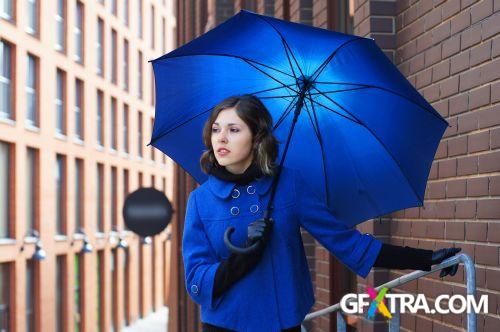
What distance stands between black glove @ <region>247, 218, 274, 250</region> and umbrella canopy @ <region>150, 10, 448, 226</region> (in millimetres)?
818

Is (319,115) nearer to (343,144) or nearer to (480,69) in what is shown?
(343,144)

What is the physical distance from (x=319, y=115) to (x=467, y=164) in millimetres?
1023

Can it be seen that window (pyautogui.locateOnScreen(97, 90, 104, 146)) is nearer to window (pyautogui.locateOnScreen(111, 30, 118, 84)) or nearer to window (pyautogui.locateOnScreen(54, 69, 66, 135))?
window (pyautogui.locateOnScreen(111, 30, 118, 84))

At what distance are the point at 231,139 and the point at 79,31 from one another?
32.7 meters

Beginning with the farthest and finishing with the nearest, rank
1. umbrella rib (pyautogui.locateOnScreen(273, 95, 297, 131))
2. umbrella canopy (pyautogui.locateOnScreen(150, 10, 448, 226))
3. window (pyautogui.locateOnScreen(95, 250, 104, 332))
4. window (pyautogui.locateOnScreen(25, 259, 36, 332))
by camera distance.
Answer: window (pyautogui.locateOnScreen(95, 250, 104, 332)), window (pyautogui.locateOnScreen(25, 259, 36, 332)), umbrella rib (pyautogui.locateOnScreen(273, 95, 297, 131)), umbrella canopy (pyautogui.locateOnScreen(150, 10, 448, 226))

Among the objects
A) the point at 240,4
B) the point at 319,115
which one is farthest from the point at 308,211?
the point at 240,4

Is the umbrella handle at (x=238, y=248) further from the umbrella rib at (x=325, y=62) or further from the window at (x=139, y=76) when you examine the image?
the window at (x=139, y=76)

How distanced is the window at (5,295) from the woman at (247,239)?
24.7 meters

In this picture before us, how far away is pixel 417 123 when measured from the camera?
142 inches

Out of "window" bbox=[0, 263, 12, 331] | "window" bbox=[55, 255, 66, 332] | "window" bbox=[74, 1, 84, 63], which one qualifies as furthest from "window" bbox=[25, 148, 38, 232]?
"window" bbox=[74, 1, 84, 63]

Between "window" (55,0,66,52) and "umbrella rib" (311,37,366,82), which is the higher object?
"window" (55,0,66,52)

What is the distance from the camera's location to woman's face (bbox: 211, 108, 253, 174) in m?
2.98

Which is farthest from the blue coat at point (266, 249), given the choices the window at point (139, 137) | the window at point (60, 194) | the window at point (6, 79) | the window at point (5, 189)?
the window at point (139, 137)

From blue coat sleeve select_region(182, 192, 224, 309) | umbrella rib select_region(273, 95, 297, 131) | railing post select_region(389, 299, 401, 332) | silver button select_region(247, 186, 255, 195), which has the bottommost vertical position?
railing post select_region(389, 299, 401, 332)
